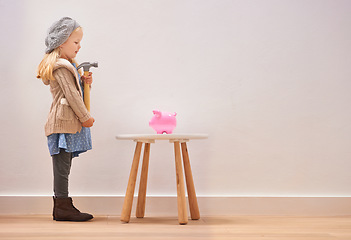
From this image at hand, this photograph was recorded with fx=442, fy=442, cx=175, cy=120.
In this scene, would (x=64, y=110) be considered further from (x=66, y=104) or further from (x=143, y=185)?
(x=143, y=185)

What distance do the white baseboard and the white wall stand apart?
36mm

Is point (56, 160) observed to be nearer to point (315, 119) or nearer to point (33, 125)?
point (33, 125)

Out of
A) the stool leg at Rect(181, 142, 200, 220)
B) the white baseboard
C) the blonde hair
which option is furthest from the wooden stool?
the blonde hair

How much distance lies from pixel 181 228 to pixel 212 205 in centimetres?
40

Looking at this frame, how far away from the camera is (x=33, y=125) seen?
200 centimetres

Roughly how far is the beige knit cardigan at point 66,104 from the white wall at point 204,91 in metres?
0.29

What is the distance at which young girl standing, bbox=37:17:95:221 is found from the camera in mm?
1704

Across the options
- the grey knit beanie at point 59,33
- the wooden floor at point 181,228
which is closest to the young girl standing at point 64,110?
the grey knit beanie at point 59,33

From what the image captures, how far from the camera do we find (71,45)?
1.78m

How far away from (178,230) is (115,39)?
934 millimetres

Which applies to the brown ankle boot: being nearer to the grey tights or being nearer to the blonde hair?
the grey tights

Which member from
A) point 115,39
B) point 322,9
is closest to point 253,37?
point 322,9

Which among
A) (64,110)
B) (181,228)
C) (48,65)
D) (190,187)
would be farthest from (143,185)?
(48,65)

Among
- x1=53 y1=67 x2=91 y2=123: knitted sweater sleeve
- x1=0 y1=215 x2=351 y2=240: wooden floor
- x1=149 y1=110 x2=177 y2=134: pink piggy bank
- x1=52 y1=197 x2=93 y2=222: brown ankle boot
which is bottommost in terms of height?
x1=0 y1=215 x2=351 y2=240: wooden floor
